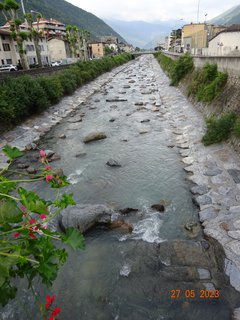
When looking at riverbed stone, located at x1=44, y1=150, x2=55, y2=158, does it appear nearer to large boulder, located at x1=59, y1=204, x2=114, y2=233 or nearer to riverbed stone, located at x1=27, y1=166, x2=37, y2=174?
riverbed stone, located at x1=27, y1=166, x2=37, y2=174

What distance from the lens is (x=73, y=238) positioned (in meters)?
2.26

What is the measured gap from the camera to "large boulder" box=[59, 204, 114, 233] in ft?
25.1

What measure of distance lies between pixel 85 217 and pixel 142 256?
2164 mm

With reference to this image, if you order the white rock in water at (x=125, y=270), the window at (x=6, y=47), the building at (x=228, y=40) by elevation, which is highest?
the window at (x=6, y=47)

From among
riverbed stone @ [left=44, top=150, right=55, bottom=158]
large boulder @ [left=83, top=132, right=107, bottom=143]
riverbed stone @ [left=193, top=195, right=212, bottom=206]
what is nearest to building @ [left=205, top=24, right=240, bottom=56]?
large boulder @ [left=83, top=132, right=107, bottom=143]

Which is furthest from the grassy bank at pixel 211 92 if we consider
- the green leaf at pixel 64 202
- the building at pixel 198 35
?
the building at pixel 198 35

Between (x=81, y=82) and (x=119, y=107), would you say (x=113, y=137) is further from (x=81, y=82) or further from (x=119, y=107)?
(x=81, y=82)

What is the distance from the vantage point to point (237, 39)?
140 feet

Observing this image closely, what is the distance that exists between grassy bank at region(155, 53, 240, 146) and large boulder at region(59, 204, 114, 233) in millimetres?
6700

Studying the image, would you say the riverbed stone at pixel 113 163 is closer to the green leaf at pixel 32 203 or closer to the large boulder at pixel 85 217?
the large boulder at pixel 85 217

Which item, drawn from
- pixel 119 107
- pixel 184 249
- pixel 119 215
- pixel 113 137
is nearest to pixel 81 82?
pixel 119 107

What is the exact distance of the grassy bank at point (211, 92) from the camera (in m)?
11.5

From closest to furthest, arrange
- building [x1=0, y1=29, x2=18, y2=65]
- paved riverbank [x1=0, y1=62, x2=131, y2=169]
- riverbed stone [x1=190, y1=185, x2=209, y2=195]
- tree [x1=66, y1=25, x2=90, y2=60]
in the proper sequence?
riverbed stone [x1=190, y1=185, x2=209, y2=195], paved riverbank [x1=0, y1=62, x2=131, y2=169], building [x1=0, y1=29, x2=18, y2=65], tree [x1=66, y1=25, x2=90, y2=60]
